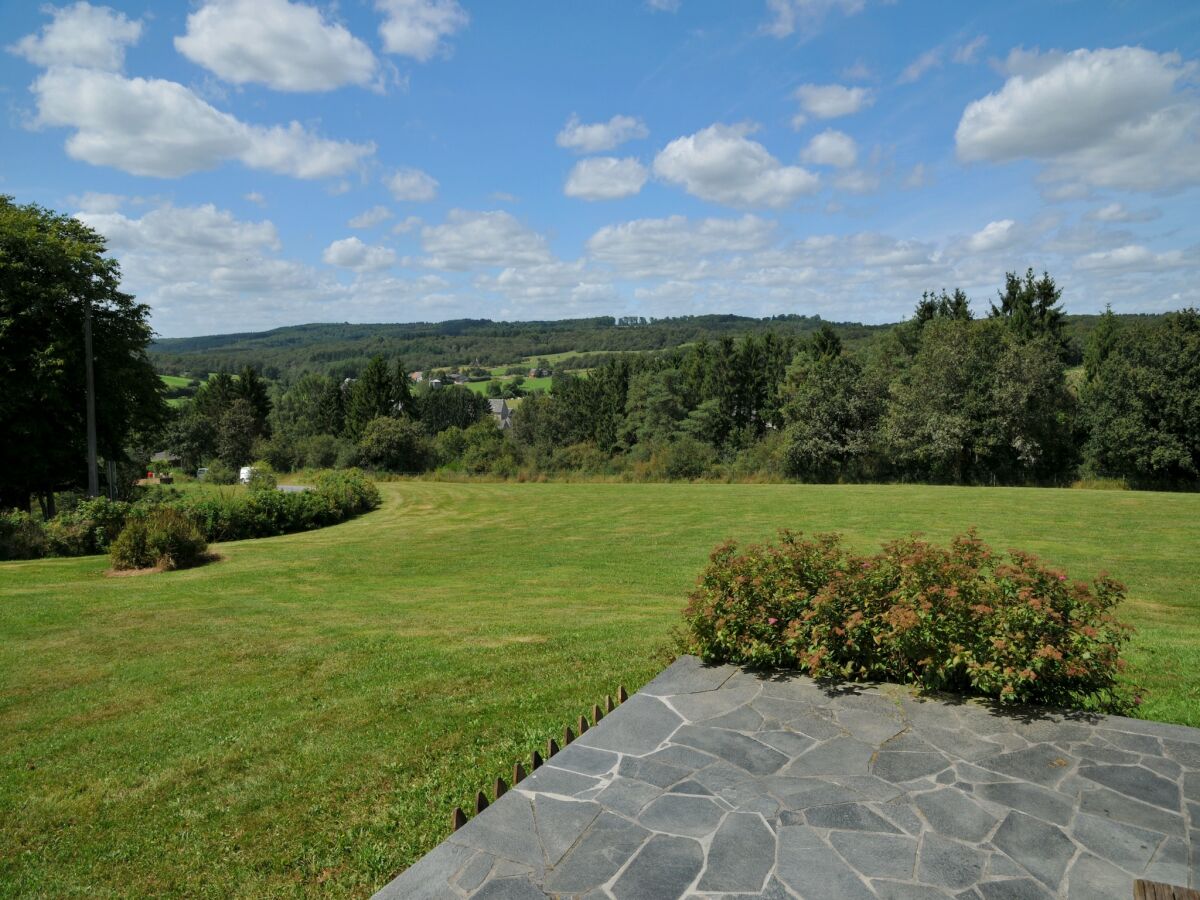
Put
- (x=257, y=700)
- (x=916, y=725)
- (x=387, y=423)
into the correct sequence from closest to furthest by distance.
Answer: (x=916, y=725) → (x=257, y=700) → (x=387, y=423)

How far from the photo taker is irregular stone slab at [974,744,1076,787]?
3.75 m

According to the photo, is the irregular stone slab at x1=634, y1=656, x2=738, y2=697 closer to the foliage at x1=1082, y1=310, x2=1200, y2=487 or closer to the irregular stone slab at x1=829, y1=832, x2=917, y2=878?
the irregular stone slab at x1=829, y1=832, x2=917, y2=878

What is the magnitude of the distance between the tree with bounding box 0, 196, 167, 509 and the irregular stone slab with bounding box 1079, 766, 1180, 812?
25715 mm

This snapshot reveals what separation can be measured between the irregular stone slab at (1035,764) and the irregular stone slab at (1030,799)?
96mm

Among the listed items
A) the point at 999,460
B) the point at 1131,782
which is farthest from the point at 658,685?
the point at 999,460

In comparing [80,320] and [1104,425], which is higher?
[80,320]

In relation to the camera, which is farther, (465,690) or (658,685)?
(465,690)

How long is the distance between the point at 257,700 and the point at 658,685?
3.48 m

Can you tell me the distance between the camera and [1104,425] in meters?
29.6

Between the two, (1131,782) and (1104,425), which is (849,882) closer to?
(1131,782)

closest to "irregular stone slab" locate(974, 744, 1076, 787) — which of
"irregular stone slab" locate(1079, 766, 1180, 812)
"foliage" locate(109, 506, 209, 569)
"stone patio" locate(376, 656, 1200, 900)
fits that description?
"stone patio" locate(376, 656, 1200, 900)

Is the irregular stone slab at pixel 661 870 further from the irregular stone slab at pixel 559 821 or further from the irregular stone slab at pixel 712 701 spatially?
the irregular stone slab at pixel 712 701

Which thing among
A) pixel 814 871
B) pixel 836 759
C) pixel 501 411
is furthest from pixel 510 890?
pixel 501 411

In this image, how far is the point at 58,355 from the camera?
2102 cm
